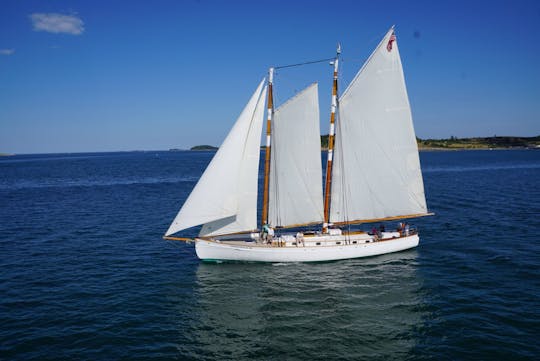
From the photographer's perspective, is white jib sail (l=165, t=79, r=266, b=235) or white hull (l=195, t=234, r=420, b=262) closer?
white jib sail (l=165, t=79, r=266, b=235)

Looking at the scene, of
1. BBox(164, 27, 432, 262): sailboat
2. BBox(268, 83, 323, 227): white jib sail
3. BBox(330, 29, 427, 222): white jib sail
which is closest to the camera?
BBox(164, 27, 432, 262): sailboat

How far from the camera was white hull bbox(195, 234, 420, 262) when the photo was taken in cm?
2798

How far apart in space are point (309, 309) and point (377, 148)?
14642 millimetres

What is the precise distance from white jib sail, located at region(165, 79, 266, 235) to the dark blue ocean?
366 cm

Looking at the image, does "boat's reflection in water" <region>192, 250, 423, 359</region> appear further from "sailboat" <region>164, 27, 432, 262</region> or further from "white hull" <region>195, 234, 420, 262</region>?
"sailboat" <region>164, 27, 432, 262</region>

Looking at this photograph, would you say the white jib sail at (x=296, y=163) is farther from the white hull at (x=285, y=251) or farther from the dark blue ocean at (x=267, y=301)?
the dark blue ocean at (x=267, y=301)

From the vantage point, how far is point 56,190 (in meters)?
72.3

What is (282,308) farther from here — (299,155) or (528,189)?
(528,189)

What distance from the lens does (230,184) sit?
27453 mm

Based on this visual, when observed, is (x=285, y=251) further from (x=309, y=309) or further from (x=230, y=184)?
(x=309, y=309)

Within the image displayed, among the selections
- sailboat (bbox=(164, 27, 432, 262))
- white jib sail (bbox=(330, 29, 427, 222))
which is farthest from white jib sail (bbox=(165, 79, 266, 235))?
white jib sail (bbox=(330, 29, 427, 222))

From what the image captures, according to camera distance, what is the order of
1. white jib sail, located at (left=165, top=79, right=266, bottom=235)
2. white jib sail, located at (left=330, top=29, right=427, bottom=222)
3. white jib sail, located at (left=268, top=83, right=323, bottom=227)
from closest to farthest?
white jib sail, located at (left=165, top=79, right=266, bottom=235), white jib sail, located at (left=268, top=83, right=323, bottom=227), white jib sail, located at (left=330, top=29, right=427, bottom=222)

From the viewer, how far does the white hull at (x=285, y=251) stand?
2798 cm

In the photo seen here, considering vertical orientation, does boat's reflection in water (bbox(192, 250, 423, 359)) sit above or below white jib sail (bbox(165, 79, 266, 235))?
below
